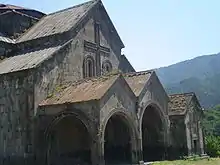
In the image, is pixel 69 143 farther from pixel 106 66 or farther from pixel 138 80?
pixel 106 66

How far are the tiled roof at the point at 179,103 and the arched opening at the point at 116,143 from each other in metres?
4.61

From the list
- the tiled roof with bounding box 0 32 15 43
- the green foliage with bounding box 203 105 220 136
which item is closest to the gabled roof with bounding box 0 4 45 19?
the tiled roof with bounding box 0 32 15 43

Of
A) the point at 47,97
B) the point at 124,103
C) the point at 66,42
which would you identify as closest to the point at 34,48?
the point at 66,42

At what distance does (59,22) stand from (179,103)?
455 inches

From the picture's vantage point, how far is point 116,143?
2872cm

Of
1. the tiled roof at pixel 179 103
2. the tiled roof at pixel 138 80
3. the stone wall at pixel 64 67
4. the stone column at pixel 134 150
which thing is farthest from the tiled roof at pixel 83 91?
the tiled roof at pixel 179 103

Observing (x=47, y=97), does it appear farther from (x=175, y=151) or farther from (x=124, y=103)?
(x=175, y=151)

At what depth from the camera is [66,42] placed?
91.5ft

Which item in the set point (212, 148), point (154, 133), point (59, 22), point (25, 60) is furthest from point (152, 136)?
point (59, 22)

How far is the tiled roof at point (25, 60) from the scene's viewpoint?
25.6 metres

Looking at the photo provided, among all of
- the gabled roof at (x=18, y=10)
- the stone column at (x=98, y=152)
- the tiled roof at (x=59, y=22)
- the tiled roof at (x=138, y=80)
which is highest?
the gabled roof at (x=18, y=10)

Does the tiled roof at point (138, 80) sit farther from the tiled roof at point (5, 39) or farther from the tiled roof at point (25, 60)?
the tiled roof at point (5, 39)

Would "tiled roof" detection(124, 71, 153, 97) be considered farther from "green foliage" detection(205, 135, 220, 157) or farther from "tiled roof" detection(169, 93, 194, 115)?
"green foliage" detection(205, 135, 220, 157)

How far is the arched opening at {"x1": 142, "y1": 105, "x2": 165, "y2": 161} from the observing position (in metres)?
28.8
